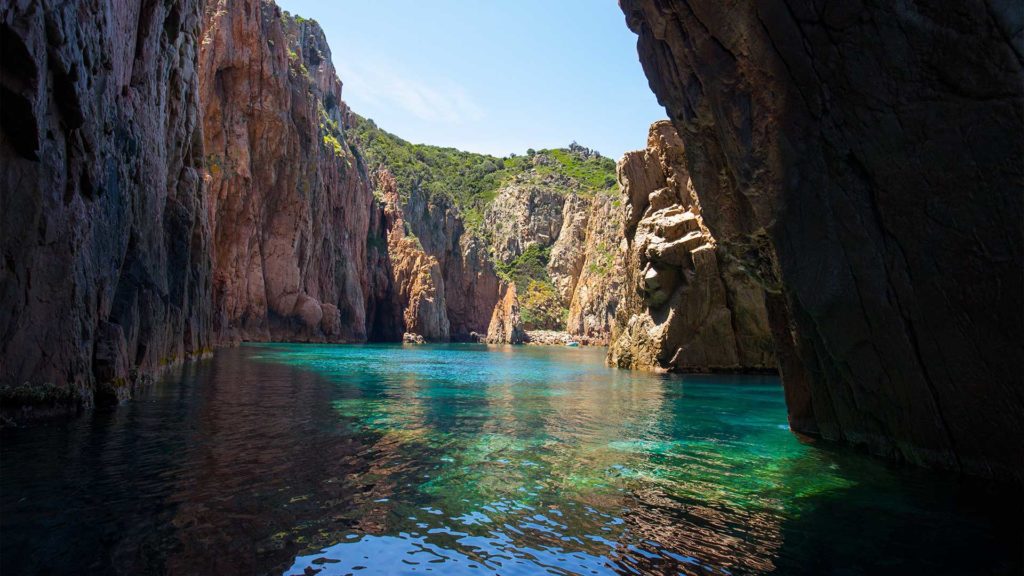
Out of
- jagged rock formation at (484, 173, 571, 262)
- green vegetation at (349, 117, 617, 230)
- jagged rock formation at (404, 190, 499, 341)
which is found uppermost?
green vegetation at (349, 117, 617, 230)

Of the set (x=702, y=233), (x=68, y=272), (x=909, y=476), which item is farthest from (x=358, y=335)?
(x=909, y=476)

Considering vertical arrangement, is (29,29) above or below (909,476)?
above

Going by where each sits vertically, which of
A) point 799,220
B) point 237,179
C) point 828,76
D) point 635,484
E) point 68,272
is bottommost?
point 635,484

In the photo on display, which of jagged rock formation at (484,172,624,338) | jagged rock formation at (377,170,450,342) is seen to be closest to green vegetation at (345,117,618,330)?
jagged rock formation at (484,172,624,338)

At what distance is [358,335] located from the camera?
9194 cm

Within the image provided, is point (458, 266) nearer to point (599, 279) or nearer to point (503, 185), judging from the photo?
point (599, 279)

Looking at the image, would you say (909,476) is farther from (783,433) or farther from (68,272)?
(68,272)

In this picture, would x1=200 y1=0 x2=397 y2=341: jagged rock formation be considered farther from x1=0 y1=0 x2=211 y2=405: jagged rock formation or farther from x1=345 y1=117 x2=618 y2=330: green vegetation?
x1=345 y1=117 x2=618 y2=330: green vegetation

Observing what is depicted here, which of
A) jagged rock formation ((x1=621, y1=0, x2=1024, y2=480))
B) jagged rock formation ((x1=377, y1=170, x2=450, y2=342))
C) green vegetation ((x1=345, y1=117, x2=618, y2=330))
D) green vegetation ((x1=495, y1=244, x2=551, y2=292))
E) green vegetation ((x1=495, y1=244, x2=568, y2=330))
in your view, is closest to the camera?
jagged rock formation ((x1=621, y1=0, x2=1024, y2=480))

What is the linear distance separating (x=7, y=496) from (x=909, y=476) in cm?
1497

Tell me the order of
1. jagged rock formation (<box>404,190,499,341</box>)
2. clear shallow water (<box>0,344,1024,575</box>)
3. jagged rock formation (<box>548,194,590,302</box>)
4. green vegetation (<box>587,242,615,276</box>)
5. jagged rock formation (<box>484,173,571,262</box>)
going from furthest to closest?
jagged rock formation (<box>484,173,571,262</box>) → jagged rock formation (<box>548,194,590,302</box>) → jagged rock formation (<box>404,190,499,341</box>) → green vegetation (<box>587,242,615,276</box>) → clear shallow water (<box>0,344,1024,575</box>)

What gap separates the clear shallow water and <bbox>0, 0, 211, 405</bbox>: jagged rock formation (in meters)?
1.62

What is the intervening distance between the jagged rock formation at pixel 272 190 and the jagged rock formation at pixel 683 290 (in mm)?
38271

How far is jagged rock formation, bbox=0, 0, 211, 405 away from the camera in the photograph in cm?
1170
